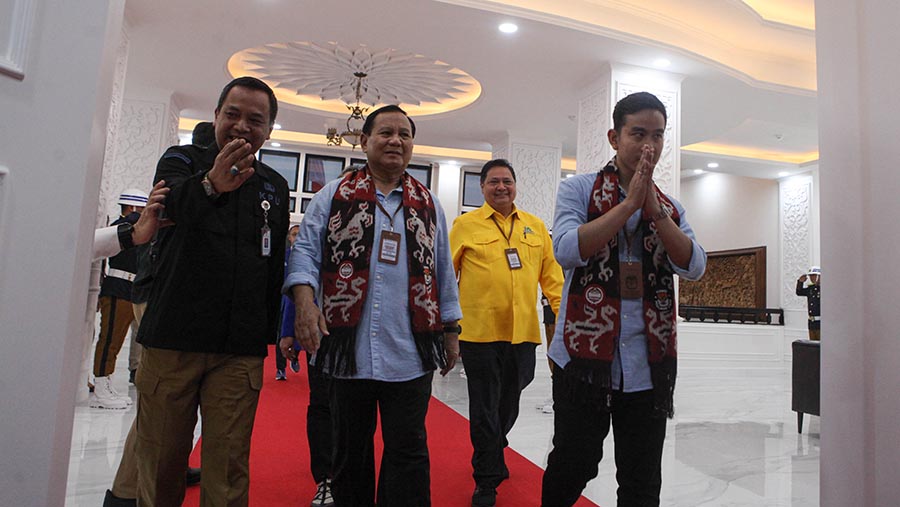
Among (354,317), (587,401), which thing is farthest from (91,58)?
(587,401)

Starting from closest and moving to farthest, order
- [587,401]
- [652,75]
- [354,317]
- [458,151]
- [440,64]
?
1. [587,401]
2. [354,317]
3. [652,75]
4. [440,64]
5. [458,151]

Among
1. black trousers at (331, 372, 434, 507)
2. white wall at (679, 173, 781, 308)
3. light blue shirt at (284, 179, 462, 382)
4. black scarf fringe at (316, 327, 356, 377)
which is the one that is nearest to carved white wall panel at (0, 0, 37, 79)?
light blue shirt at (284, 179, 462, 382)

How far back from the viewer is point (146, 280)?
1.52 metres

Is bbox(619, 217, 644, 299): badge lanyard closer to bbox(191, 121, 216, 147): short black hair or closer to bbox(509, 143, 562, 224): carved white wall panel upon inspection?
bbox(191, 121, 216, 147): short black hair

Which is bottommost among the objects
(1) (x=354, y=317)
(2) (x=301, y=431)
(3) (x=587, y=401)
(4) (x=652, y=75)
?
(2) (x=301, y=431)

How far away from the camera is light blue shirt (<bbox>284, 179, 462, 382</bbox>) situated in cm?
160

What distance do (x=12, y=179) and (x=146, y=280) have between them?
2.64 ft

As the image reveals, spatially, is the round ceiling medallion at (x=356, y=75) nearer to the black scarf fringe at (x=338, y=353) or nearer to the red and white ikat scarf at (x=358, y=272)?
the red and white ikat scarf at (x=358, y=272)

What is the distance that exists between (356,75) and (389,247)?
5.46m

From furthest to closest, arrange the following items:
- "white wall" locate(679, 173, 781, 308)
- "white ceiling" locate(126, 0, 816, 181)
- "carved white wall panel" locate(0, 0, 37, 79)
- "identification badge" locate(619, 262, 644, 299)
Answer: "white wall" locate(679, 173, 781, 308) → "white ceiling" locate(126, 0, 816, 181) → "identification badge" locate(619, 262, 644, 299) → "carved white wall panel" locate(0, 0, 37, 79)

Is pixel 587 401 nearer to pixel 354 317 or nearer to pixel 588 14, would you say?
pixel 354 317

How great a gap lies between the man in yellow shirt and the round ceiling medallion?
12.9ft

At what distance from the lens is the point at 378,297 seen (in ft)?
5.42

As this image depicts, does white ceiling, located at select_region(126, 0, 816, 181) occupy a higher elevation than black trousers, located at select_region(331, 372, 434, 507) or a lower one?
higher
